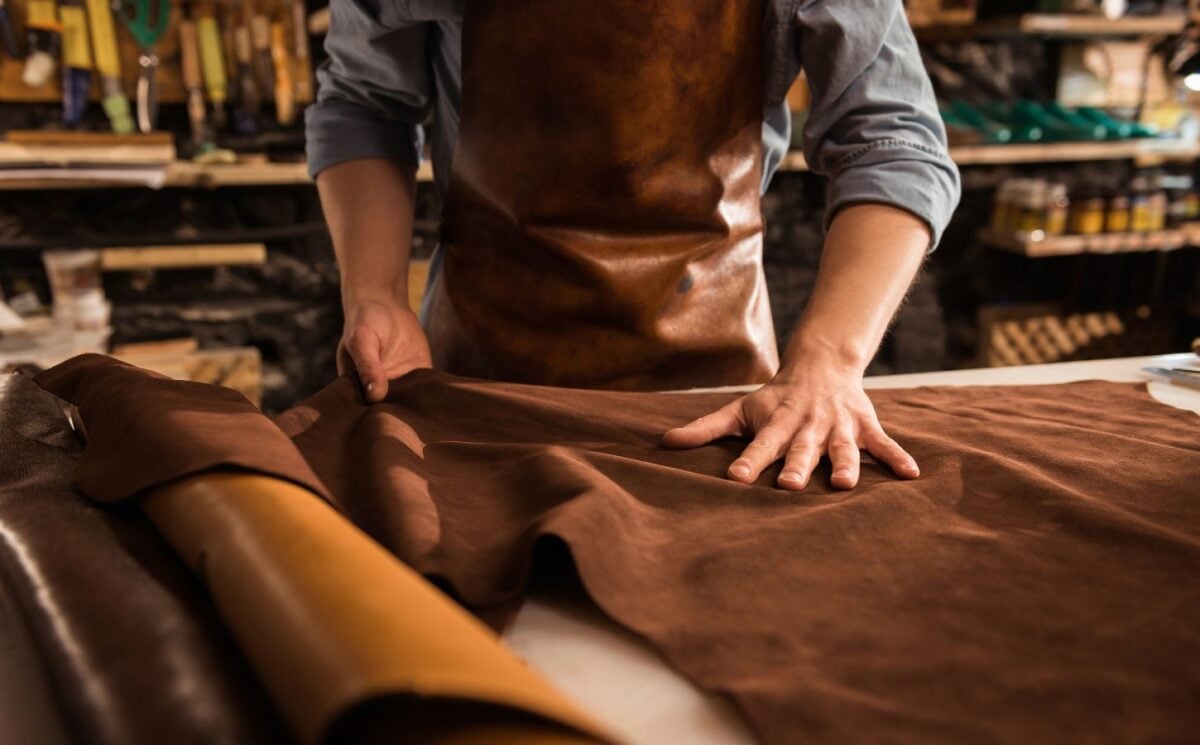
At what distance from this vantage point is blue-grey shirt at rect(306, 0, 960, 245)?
1110 millimetres

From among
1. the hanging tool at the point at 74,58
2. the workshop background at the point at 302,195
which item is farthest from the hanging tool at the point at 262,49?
the hanging tool at the point at 74,58

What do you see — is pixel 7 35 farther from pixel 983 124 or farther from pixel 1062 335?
pixel 1062 335

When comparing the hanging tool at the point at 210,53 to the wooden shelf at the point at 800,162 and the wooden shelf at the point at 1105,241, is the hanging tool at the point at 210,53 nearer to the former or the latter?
the wooden shelf at the point at 800,162

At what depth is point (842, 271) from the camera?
105 cm

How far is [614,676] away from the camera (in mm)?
531

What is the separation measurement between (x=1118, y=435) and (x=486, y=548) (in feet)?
2.04

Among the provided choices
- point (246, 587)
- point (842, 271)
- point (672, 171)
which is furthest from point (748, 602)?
point (672, 171)

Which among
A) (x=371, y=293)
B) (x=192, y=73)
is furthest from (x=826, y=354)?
(x=192, y=73)

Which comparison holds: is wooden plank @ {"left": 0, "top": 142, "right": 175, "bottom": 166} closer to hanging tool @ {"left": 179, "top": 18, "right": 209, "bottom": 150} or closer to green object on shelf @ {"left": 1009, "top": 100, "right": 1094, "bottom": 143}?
hanging tool @ {"left": 179, "top": 18, "right": 209, "bottom": 150}

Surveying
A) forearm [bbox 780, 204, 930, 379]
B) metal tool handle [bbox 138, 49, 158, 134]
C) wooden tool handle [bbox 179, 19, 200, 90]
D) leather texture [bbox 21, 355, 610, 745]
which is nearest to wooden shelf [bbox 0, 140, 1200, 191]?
metal tool handle [bbox 138, 49, 158, 134]

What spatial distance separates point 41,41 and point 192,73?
38cm

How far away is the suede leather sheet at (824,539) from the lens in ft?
1.56

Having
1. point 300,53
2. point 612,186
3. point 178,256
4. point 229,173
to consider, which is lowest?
point 178,256

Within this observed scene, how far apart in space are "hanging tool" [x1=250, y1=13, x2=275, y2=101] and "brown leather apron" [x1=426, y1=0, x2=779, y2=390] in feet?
5.69
